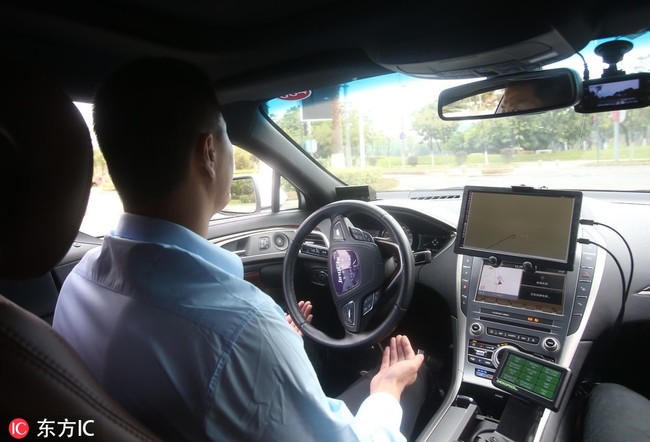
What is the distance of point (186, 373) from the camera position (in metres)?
0.98

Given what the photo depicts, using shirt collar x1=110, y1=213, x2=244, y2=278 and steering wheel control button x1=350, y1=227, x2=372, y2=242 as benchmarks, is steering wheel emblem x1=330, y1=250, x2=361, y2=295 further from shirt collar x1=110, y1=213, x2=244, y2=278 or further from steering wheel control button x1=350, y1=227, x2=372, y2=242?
shirt collar x1=110, y1=213, x2=244, y2=278

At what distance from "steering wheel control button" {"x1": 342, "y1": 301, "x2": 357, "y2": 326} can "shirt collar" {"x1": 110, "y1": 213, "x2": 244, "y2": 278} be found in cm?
136

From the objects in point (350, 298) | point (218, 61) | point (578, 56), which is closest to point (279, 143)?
point (218, 61)

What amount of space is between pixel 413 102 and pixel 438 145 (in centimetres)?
37

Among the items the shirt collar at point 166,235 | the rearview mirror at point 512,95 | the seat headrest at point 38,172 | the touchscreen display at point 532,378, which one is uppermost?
the rearview mirror at point 512,95

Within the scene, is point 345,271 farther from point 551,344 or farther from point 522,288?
point 551,344

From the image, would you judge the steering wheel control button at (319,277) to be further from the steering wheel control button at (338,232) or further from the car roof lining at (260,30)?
the car roof lining at (260,30)

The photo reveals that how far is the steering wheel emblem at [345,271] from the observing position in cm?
257

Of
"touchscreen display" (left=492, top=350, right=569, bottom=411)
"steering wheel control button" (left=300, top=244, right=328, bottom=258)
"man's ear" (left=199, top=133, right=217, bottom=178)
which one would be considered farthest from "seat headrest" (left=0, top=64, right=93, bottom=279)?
"steering wheel control button" (left=300, top=244, right=328, bottom=258)

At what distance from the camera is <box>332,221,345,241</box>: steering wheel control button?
2656 mm

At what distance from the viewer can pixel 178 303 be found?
1.03 meters

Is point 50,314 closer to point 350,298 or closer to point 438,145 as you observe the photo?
point 350,298

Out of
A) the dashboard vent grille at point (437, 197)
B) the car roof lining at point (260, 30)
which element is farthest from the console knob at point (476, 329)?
the car roof lining at point (260, 30)

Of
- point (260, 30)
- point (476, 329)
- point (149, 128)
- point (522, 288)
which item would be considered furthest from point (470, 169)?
point (149, 128)
